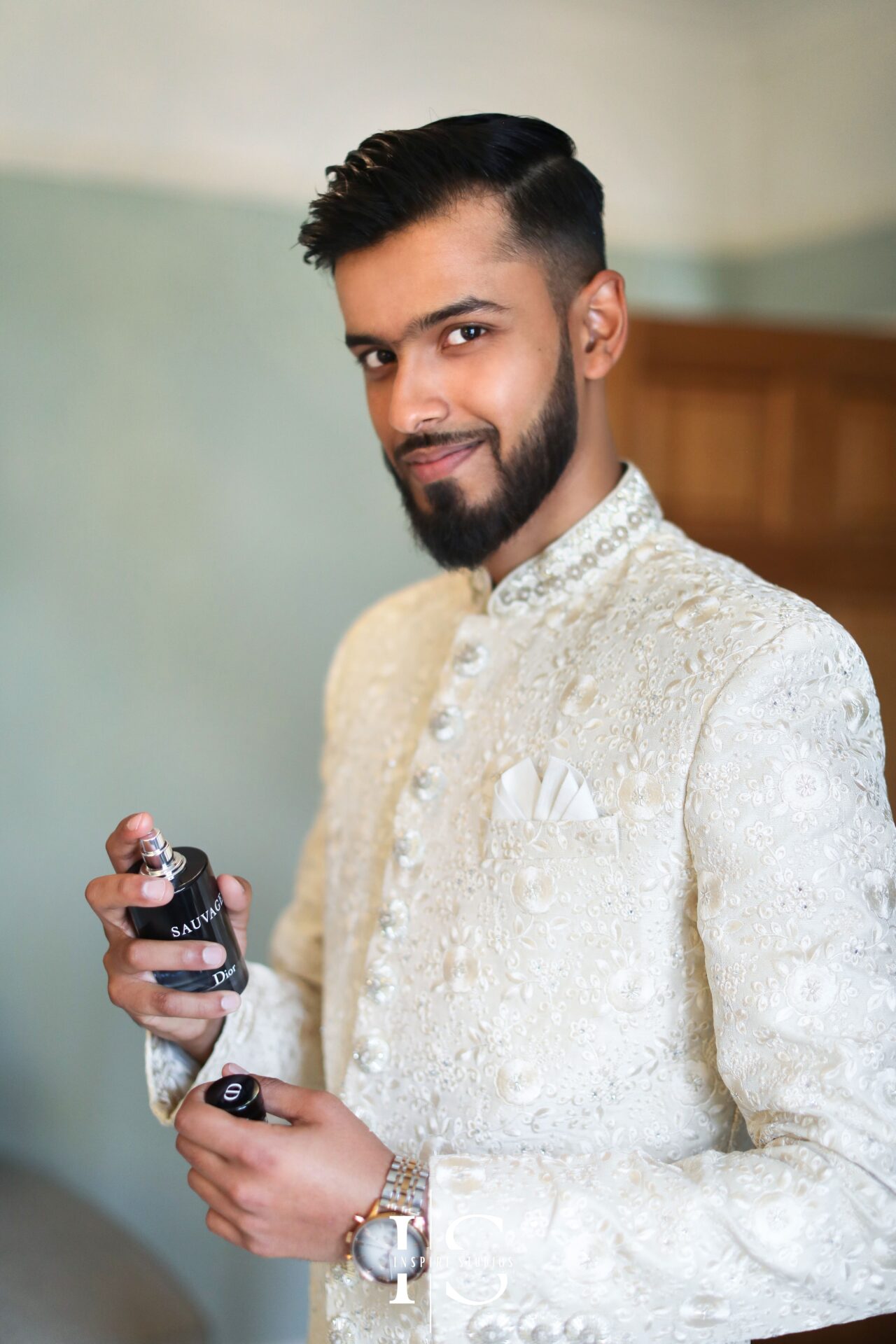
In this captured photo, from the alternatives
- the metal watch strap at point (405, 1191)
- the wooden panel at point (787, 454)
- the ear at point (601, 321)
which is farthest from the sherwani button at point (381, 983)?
the wooden panel at point (787, 454)

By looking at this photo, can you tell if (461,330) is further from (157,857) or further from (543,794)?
(157,857)

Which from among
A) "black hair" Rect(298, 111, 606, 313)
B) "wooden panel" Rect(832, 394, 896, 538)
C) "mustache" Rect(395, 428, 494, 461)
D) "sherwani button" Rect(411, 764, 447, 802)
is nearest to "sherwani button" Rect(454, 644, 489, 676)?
"sherwani button" Rect(411, 764, 447, 802)

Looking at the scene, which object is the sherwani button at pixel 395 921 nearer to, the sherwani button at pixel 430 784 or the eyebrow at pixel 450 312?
the sherwani button at pixel 430 784

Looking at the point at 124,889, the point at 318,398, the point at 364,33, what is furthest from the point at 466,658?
the point at 364,33

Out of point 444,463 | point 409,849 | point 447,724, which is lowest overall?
point 409,849

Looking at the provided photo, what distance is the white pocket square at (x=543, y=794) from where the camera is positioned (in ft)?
3.06

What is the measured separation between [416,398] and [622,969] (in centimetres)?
52

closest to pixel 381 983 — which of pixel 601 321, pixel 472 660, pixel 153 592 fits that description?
pixel 472 660

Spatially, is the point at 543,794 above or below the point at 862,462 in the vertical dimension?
below

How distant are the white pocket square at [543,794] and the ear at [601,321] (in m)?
0.41

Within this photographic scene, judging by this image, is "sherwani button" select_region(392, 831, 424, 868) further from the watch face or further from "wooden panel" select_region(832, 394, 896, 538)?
"wooden panel" select_region(832, 394, 896, 538)

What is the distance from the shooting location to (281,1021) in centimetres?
125

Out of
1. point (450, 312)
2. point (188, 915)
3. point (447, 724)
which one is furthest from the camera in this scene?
point (447, 724)

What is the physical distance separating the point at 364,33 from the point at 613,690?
1.89 m
